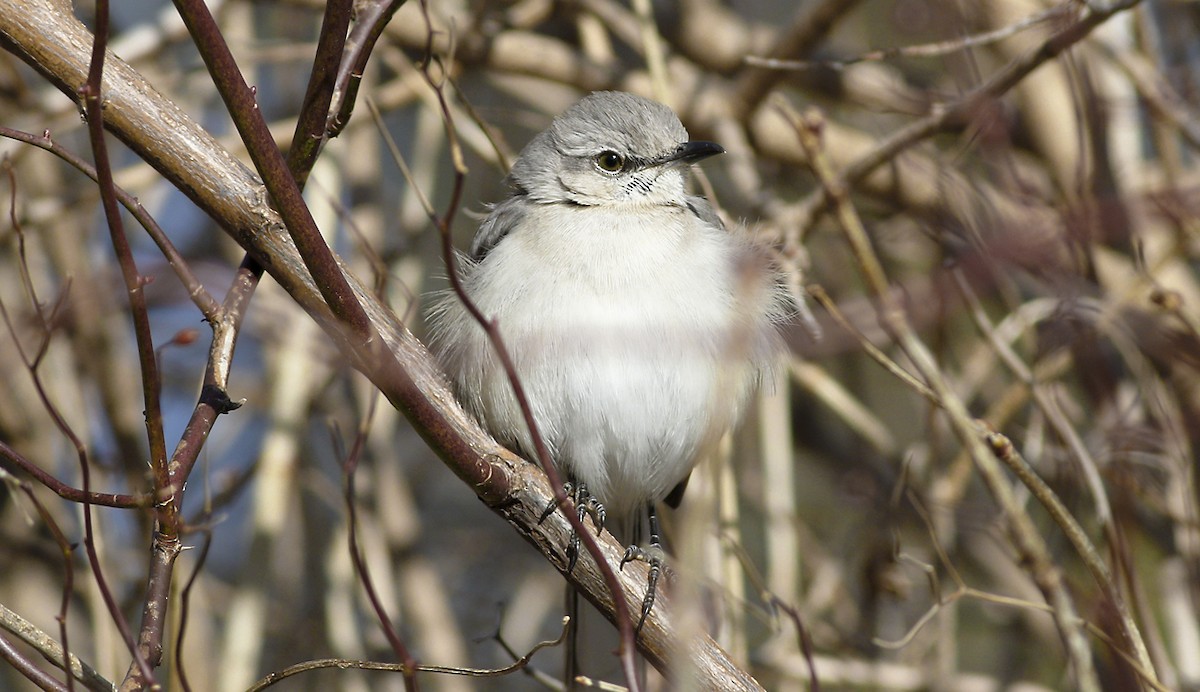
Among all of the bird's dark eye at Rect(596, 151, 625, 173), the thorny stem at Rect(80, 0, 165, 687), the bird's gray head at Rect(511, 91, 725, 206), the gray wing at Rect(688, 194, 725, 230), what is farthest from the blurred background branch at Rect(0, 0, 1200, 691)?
the thorny stem at Rect(80, 0, 165, 687)

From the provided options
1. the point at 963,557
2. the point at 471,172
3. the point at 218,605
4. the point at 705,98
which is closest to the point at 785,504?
the point at 963,557

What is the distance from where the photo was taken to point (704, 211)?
3982 mm

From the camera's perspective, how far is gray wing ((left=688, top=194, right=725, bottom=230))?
395 cm

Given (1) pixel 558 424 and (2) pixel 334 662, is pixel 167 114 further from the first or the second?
(1) pixel 558 424

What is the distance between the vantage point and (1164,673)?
12.5 feet

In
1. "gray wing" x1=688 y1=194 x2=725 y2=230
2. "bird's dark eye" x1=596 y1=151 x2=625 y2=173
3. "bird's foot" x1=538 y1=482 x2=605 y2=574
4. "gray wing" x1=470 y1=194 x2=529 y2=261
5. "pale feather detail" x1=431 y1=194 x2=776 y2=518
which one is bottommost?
"bird's foot" x1=538 y1=482 x2=605 y2=574

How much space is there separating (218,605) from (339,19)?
4180 mm

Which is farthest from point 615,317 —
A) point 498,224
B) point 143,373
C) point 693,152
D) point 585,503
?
point 143,373

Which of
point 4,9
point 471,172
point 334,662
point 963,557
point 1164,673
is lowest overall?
point 1164,673

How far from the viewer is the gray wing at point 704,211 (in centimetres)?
395

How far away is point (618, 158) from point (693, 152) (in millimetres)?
263

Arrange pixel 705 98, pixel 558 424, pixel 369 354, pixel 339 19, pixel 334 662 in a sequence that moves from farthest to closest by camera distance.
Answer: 1. pixel 705 98
2. pixel 558 424
3. pixel 334 662
4. pixel 369 354
5. pixel 339 19

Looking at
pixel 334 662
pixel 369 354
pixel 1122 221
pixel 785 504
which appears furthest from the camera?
pixel 785 504

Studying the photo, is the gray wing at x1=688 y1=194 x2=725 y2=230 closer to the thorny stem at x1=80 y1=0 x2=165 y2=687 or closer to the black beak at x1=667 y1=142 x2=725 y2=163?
the black beak at x1=667 y1=142 x2=725 y2=163
